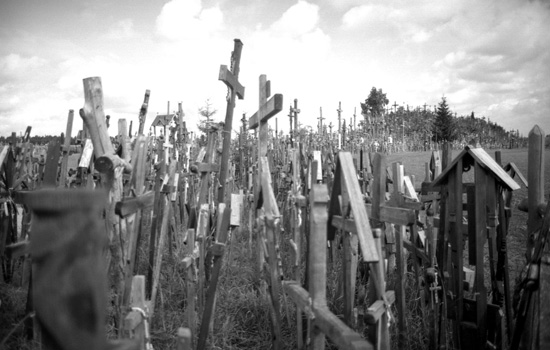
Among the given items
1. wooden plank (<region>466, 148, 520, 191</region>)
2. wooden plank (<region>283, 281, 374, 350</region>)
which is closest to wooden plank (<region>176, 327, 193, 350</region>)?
wooden plank (<region>283, 281, 374, 350</region>)

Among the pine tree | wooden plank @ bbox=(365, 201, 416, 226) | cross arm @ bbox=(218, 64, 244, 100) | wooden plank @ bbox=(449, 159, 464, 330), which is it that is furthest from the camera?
the pine tree

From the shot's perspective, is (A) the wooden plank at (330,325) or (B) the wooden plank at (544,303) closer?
(A) the wooden plank at (330,325)

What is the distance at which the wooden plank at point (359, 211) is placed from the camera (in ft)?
6.85

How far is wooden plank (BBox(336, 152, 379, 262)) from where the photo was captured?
6.85 feet

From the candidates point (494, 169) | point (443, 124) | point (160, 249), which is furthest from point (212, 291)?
point (443, 124)

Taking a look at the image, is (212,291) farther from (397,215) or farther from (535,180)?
(535,180)

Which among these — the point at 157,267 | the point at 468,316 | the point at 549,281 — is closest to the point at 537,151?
the point at 549,281

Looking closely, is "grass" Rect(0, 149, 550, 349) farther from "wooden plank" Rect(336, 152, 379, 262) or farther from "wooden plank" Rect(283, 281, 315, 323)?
"wooden plank" Rect(336, 152, 379, 262)

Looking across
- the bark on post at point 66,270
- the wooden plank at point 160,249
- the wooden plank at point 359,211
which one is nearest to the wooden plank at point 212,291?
the wooden plank at point 160,249

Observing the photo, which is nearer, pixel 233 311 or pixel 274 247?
pixel 274 247

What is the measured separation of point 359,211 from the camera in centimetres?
223

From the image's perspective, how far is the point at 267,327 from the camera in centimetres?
420

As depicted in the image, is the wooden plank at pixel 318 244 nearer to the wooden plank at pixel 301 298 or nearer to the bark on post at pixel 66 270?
the wooden plank at pixel 301 298

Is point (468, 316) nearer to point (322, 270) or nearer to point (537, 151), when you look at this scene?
point (537, 151)
